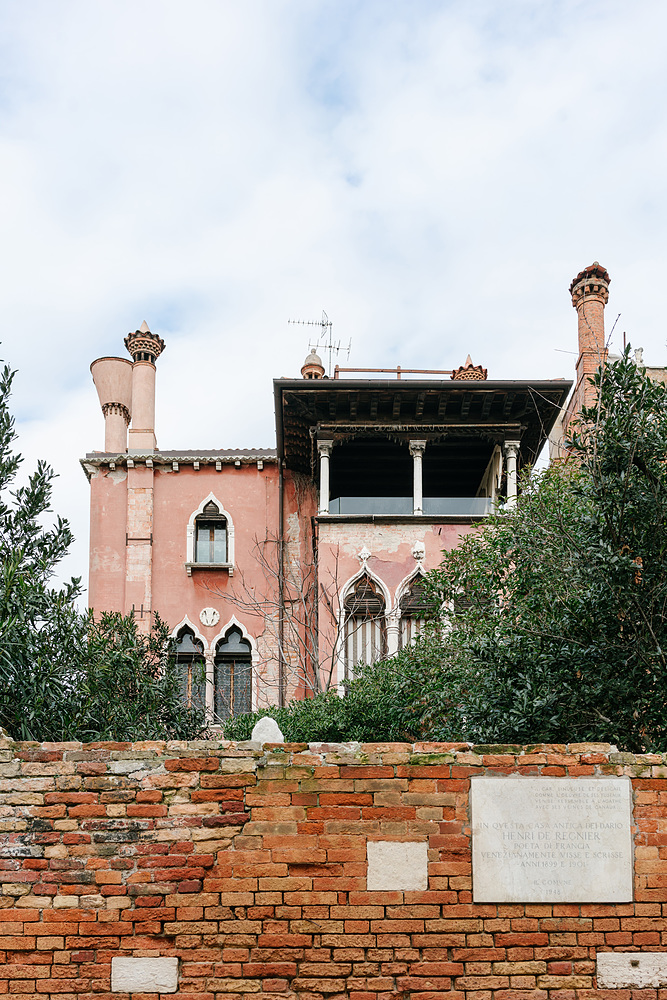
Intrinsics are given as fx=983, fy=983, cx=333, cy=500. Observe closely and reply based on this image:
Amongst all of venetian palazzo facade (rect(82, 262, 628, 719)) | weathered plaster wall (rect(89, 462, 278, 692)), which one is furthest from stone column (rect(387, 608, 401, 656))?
weathered plaster wall (rect(89, 462, 278, 692))

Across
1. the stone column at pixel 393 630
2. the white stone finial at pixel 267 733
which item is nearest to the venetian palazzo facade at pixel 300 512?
the stone column at pixel 393 630

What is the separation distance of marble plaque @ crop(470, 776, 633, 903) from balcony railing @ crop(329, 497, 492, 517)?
11.9m

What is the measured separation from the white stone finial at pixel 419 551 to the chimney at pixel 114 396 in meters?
6.78

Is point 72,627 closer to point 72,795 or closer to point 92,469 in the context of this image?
point 72,795

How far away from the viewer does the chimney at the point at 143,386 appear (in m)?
20.0

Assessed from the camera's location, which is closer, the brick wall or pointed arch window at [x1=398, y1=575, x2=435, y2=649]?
the brick wall

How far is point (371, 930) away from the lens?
5578mm

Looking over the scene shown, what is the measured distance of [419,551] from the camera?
17.2m

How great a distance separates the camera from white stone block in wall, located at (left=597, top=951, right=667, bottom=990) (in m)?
5.57

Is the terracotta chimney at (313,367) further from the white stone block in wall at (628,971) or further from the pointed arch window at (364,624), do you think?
the white stone block in wall at (628,971)

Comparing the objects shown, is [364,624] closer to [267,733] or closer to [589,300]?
[589,300]

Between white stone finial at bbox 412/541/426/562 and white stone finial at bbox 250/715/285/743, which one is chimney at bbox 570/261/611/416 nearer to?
white stone finial at bbox 412/541/426/562

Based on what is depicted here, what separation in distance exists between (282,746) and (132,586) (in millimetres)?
13461

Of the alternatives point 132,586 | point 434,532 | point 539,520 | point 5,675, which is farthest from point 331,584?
point 5,675
